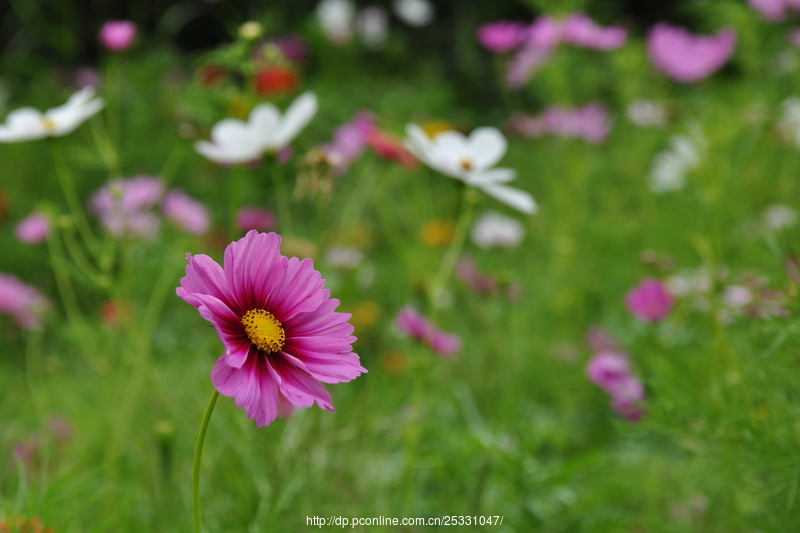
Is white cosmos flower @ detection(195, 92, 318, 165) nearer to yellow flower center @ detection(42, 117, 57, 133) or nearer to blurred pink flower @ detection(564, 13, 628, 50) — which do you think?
yellow flower center @ detection(42, 117, 57, 133)

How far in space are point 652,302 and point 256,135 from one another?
0.53m

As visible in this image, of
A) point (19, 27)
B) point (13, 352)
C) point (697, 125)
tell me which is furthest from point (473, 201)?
point (19, 27)

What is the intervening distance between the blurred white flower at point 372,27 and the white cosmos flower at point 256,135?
2294 mm

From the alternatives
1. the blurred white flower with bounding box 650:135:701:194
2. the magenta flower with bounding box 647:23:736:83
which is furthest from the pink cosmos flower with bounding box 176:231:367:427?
the magenta flower with bounding box 647:23:736:83

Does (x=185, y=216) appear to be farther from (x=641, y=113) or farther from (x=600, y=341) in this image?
(x=641, y=113)

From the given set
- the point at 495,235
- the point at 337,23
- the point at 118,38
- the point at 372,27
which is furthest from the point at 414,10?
the point at 118,38

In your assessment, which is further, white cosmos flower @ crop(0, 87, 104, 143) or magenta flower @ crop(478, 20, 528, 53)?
magenta flower @ crop(478, 20, 528, 53)

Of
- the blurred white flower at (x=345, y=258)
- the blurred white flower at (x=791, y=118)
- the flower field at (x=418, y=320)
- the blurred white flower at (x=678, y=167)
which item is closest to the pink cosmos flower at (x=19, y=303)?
the flower field at (x=418, y=320)

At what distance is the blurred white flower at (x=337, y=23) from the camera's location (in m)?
2.65

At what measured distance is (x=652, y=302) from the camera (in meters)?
0.86

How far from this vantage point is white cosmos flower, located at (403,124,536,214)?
0.66m

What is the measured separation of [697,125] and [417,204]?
570 mm

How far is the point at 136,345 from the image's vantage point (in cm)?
73

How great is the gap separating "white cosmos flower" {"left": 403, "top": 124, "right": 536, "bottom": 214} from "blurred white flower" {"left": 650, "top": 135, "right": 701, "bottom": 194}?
0.32 m
